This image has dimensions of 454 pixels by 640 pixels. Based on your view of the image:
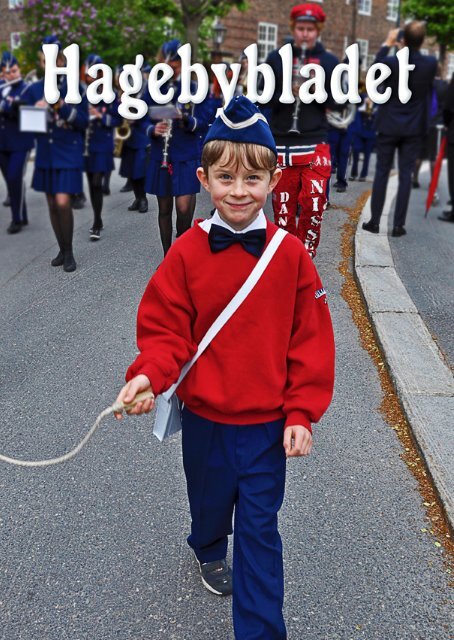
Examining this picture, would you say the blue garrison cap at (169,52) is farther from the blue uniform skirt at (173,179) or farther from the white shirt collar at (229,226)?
the white shirt collar at (229,226)

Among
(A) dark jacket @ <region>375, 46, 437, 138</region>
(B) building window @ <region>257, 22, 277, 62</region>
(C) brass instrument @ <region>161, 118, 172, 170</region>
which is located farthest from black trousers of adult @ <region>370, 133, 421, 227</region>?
(B) building window @ <region>257, 22, 277, 62</region>

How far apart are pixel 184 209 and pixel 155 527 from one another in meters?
4.37

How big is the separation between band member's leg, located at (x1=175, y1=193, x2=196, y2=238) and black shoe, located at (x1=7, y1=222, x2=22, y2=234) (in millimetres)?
2865

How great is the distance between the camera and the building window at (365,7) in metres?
43.4

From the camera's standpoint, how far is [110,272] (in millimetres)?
6844

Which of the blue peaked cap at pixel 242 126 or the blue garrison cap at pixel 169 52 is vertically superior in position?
the blue garrison cap at pixel 169 52

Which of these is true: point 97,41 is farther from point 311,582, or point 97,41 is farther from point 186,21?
point 311,582

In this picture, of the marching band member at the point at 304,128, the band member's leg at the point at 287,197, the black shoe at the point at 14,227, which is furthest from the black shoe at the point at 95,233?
the marching band member at the point at 304,128

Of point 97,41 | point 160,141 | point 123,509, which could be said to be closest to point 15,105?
point 160,141

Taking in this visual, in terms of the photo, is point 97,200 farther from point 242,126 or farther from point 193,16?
point 193,16

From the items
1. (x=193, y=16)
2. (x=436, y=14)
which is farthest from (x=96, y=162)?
(x=436, y=14)

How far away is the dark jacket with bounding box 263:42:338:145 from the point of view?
18.8 feet

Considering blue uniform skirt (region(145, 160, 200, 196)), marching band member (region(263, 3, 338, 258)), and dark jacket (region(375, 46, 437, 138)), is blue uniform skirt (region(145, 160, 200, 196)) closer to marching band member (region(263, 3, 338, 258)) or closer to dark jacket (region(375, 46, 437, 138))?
marching band member (region(263, 3, 338, 258))

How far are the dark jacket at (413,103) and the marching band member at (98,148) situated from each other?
331cm
